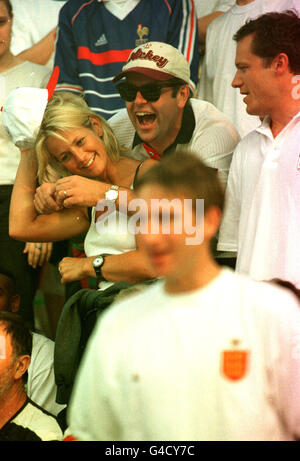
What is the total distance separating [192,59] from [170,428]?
3.57ft

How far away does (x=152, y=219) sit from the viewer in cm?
106

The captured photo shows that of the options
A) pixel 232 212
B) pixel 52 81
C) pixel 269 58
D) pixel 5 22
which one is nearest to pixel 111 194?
pixel 232 212

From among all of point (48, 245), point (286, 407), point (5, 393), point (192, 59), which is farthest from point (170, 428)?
point (192, 59)

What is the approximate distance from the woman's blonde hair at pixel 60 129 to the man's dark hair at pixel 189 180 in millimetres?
559

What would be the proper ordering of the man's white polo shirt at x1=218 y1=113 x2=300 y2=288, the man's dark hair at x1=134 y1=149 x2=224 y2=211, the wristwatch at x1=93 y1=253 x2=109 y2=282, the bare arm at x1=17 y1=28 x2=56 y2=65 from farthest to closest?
the bare arm at x1=17 y1=28 x2=56 y2=65 < the wristwatch at x1=93 y1=253 x2=109 y2=282 < the man's white polo shirt at x1=218 y1=113 x2=300 y2=288 < the man's dark hair at x1=134 y1=149 x2=224 y2=211

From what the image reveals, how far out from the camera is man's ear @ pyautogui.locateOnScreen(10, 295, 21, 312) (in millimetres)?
1660

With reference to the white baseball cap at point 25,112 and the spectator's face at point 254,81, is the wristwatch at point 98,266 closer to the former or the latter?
the white baseball cap at point 25,112

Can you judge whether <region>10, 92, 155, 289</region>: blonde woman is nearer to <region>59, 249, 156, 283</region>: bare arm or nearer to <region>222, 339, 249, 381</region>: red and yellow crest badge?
<region>59, 249, 156, 283</region>: bare arm

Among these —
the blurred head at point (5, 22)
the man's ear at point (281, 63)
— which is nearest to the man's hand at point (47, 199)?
the blurred head at point (5, 22)

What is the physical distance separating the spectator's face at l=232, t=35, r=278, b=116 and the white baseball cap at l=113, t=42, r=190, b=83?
185mm

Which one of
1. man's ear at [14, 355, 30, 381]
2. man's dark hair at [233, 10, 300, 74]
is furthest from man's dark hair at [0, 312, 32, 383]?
man's dark hair at [233, 10, 300, 74]

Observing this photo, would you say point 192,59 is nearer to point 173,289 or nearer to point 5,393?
point 173,289

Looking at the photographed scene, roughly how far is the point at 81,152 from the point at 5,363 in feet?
2.02

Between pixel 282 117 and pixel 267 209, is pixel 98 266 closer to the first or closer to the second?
pixel 267 209
